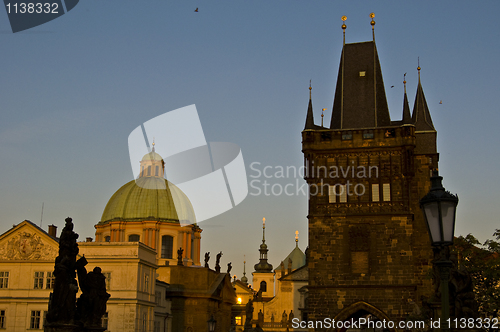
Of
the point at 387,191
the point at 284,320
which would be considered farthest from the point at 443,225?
the point at 284,320

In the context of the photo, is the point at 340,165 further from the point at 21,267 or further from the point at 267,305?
the point at 267,305

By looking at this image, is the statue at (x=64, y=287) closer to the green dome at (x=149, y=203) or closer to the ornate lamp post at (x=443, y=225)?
the ornate lamp post at (x=443, y=225)

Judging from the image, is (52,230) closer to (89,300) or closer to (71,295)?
(89,300)

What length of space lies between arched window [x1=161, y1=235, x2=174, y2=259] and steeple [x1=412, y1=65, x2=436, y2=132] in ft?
89.8

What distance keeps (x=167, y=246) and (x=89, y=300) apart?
50.1 m

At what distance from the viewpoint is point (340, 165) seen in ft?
158

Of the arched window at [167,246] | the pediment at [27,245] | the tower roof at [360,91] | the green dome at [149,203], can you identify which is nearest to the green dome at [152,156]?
the green dome at [149,203]

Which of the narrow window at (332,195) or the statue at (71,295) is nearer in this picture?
the statue at (71,295)

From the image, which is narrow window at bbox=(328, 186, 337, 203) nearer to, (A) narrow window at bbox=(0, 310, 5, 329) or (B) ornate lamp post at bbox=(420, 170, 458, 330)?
(A) narrow window at bbox=(0, 310, 5, 329)

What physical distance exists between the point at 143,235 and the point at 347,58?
88.0 ft

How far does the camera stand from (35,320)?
45.8 meters

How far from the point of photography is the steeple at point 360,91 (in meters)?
49.8

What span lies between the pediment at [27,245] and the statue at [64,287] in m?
32.6

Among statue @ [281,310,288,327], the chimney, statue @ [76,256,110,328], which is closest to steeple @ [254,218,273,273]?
statue @ [281,310,288,327]
